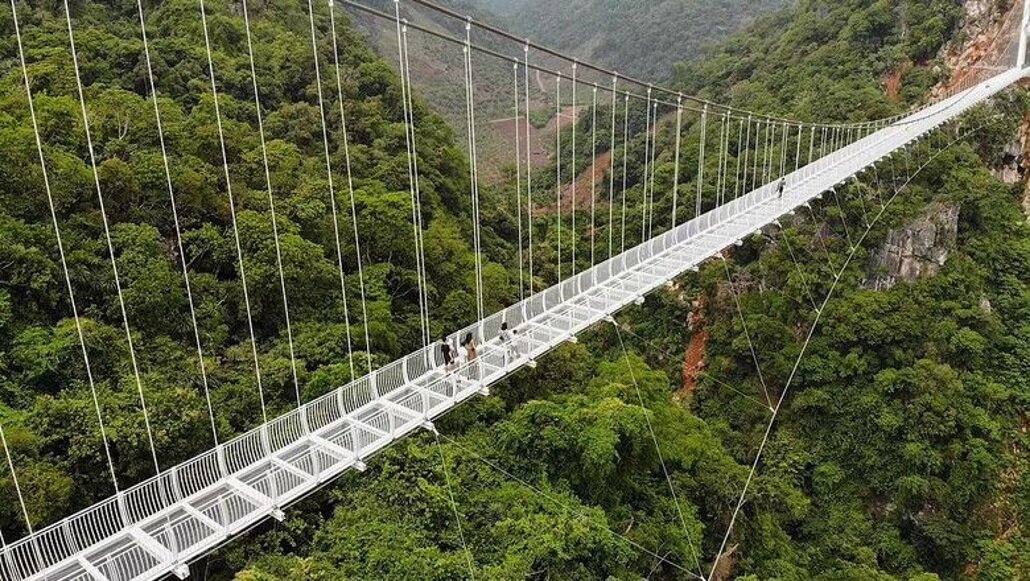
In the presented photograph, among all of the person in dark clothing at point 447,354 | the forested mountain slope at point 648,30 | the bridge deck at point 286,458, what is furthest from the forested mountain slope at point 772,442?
the forested mountain slope at point 648,30

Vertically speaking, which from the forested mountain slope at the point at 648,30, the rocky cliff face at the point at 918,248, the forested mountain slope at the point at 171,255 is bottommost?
the forested mountain slope at the point at 648,30

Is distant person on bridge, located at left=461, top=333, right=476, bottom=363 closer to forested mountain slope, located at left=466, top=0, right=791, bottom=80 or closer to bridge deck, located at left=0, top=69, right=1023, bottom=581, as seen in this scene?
bridge deck, located at left=0, top=69, right=1023, bottom=581

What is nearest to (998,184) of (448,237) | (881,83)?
(881,83)

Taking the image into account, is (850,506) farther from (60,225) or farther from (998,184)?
(60,225)

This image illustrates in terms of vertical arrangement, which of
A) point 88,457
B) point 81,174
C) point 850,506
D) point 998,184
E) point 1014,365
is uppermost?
point 81,174

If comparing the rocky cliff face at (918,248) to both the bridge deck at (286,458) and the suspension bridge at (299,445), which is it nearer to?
the suspension bridge at (299,445)
